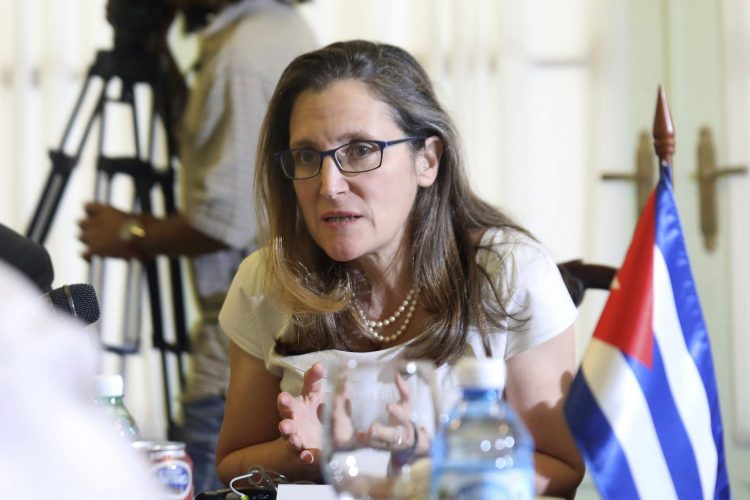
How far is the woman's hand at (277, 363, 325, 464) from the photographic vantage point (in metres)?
1.21

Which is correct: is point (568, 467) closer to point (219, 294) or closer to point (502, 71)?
point (219, 294)

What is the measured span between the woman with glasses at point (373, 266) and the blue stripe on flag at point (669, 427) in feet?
1.16

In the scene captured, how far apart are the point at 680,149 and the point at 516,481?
2.60 meters

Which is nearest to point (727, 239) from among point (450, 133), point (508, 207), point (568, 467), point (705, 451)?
point (508, 207)

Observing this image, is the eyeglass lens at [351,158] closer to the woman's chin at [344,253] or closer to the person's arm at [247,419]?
the woman's chin at [344,253]

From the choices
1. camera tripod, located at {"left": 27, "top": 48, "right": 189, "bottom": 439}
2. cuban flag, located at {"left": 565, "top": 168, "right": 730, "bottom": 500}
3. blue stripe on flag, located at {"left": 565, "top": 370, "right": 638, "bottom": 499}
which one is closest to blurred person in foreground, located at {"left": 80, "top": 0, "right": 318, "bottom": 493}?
camera tripod, located at {"left": 27, "top": 48, "right": 189, "bottom": 439}

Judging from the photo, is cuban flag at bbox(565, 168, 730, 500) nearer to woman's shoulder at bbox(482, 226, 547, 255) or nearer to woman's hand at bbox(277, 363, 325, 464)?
woman's hand at bbox(277, 363, 325, 464)

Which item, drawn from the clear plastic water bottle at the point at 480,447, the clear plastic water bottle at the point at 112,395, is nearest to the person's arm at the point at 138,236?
the clear plastic water bottle at the point at 112,395

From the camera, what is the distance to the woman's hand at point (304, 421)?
3.97 ft

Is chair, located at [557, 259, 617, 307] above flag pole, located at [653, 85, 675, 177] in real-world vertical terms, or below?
below

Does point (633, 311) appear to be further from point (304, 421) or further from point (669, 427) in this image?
point (304, 421)

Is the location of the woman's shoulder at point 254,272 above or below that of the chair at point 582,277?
above

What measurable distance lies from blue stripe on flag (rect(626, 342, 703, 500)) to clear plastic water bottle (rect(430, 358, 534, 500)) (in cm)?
28

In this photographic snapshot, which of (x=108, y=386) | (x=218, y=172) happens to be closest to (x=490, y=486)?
(x=108, y=386)
